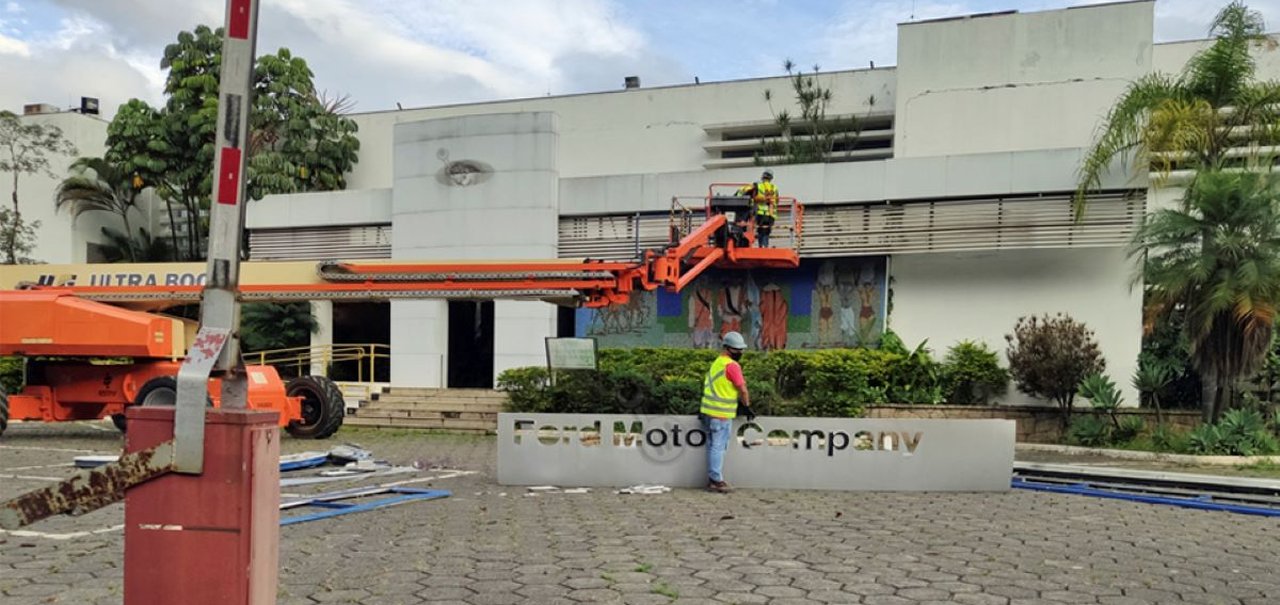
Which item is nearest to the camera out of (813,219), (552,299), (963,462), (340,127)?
(963,462)

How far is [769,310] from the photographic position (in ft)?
68.7

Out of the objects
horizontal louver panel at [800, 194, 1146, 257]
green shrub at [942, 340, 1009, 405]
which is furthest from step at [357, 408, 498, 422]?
green shrub at [942, 340, 1009, 405]

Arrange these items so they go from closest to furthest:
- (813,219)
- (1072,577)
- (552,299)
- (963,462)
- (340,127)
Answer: (1072,577) < (963,462) < (552,299) < (813,219) < (340,127)

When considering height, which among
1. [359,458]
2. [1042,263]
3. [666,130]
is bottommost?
[359,458]

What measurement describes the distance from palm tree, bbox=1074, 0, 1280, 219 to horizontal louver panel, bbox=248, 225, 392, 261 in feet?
53.0

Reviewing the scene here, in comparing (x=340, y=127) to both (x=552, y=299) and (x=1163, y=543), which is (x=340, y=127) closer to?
(x=552, y=299)

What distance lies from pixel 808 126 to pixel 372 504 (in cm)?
1958

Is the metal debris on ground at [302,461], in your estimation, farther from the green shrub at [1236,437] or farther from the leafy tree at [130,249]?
the leafy tree at [130,249]

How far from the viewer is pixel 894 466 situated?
10.9m

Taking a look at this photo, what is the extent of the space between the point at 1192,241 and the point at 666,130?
15108mm

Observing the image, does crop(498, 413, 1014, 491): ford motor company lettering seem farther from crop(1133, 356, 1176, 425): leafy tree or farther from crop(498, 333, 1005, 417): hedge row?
crop(1133, 356, 1176, 425): leafy tree

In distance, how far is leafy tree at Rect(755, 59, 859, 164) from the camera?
25781 mm

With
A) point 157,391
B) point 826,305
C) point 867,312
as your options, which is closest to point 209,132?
point 157,391

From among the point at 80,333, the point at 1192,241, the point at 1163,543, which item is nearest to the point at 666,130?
the point at 1192,241
